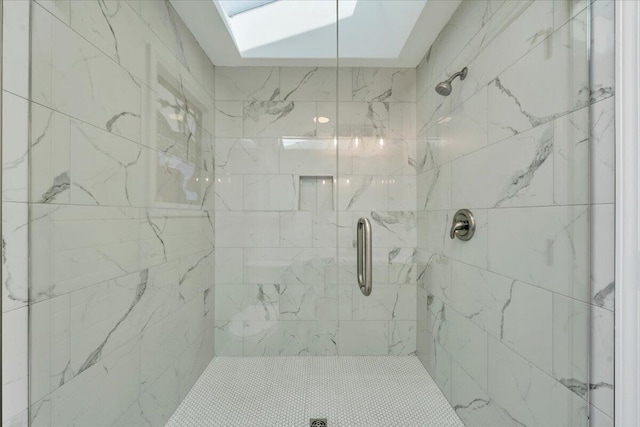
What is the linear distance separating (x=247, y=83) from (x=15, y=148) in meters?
1.06

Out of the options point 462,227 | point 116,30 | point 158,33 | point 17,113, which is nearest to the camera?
point 17,113

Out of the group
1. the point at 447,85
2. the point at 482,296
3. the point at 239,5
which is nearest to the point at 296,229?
the point at 482,296

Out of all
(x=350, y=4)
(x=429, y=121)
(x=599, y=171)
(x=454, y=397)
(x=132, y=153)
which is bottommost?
(x=454, y=397)

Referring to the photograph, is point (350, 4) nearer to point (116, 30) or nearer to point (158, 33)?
point (158, 33)

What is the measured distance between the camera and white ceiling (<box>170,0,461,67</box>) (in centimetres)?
154

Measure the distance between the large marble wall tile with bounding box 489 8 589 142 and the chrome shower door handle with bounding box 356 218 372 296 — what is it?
0.71 m

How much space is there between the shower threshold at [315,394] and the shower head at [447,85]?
1408 mm

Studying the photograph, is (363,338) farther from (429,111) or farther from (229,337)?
(429,111)

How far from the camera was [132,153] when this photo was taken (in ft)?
3.76

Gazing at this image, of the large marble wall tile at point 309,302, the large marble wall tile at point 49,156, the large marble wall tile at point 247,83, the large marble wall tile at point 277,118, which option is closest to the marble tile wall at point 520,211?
the large marble wall tile at point 309,302

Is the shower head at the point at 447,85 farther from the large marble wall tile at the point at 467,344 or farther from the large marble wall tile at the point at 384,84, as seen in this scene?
the large marble wall tile at the point at 467,344

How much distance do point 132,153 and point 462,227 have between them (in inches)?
55.6

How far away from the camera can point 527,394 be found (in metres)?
1.04

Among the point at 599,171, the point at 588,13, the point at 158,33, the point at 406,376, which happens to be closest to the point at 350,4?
the point at 158,33
